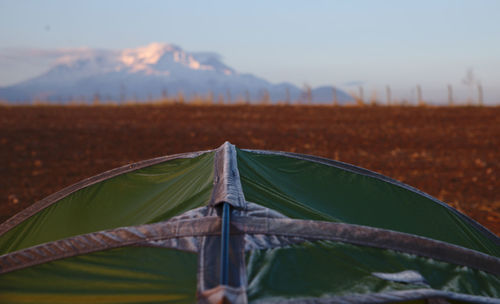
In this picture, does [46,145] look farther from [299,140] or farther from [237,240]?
[237,240]

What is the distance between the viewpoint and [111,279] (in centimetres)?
237

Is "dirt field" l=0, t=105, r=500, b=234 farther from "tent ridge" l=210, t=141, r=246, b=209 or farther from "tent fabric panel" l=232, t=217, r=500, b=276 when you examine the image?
"tent ridge" l=210, t=141, r=246, b=209

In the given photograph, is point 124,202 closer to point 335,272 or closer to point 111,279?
point 111,279

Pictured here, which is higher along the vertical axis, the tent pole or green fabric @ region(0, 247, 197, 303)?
the tent pole

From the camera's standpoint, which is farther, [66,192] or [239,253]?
[66,192]

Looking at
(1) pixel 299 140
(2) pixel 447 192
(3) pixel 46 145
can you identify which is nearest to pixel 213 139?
(1) pixel 299 140

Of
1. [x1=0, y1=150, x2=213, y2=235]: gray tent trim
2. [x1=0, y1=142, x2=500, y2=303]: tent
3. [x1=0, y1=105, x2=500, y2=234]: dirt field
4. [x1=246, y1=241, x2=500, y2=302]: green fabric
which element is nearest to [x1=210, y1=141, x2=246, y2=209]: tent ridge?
[x1=0, y1=142, x2=500, y2=303]: tent

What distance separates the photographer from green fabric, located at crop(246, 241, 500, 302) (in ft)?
7.47

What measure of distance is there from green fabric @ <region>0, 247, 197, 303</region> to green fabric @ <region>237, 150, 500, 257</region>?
0.75m

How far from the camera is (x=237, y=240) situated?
8.02ft

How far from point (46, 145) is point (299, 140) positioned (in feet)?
28.6

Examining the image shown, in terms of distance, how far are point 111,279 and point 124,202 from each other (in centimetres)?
124

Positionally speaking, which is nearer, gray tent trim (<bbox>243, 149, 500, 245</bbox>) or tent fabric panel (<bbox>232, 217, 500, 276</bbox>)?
tent fabric panel (<bbox>232, 217, 500, 276</bbox>)

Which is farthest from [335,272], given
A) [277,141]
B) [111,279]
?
[277,141]
